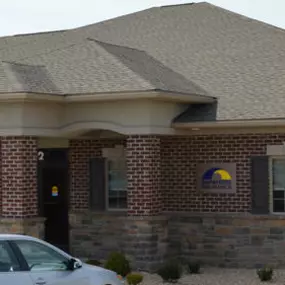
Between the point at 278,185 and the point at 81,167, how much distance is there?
505cm

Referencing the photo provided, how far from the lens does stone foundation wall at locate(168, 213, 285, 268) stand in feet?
64.1

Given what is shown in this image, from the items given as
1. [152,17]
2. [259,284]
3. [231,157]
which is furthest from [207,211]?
[152,17]

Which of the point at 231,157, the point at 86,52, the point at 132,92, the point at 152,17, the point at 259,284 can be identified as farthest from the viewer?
the point at 152,17

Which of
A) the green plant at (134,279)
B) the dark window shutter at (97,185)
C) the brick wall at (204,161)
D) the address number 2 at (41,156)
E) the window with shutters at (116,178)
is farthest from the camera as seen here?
the address number 2 at (41,156)

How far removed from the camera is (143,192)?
1925 cm

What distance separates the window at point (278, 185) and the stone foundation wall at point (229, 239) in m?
0.42

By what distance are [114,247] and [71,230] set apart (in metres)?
1.36

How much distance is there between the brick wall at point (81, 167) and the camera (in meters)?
21.9

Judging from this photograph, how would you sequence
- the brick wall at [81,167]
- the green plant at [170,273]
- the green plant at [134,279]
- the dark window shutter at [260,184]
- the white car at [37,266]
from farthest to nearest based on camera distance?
1. the brick wall at [81,167]
2. the dark window shutter at [260,184]
3. the green plant at [170,273]
4. the green plant at [134,279]
5. the white car at [37,266]

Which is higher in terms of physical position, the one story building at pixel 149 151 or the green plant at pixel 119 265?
the one story building at pixel 149 151

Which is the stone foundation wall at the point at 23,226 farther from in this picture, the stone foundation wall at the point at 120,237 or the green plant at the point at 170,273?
the green plant at the point at 170,273

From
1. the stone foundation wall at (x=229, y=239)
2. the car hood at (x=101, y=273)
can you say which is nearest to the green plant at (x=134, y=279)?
the stone foundation wall at (x=229, y=239)

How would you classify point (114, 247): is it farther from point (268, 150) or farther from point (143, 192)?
point (268, 150)

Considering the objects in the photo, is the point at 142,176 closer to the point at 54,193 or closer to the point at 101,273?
the point at 54,193
